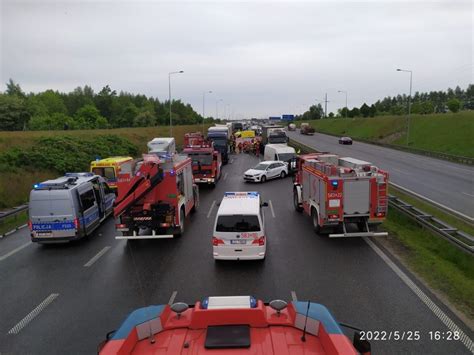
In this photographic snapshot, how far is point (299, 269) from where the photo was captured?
39.1 feet

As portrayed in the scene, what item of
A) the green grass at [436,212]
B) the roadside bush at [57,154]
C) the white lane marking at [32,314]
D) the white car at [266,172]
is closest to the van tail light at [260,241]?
the white lane marking at [32,314]

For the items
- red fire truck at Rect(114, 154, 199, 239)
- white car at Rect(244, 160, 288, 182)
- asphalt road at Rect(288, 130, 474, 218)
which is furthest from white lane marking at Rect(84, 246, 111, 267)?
white car at Rect(244, 160, 288, 182)

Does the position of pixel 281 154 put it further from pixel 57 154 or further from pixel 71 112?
pixel 71 112

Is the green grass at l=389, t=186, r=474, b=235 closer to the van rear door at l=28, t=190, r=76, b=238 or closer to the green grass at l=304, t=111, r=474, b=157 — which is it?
the van rear door at l=28, t=190, r=76, b=238

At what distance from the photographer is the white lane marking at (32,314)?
8845 millimetres

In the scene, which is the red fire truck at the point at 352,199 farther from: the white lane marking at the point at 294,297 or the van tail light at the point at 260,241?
the white lane marking at the point at 294,297

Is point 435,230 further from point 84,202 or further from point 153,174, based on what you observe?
point 84,202

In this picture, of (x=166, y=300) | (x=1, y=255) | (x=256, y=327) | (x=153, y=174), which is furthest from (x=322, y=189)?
(x=1, y=255)

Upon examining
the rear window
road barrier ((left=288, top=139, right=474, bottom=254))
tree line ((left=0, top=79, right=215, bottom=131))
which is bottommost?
road barrier ((left=288, top=139, right=474, bottom=254))

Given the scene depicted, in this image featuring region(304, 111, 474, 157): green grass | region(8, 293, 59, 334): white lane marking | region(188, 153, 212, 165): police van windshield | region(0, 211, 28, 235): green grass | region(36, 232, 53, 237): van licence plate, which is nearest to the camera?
region(8, 293, 59, 334): white lane marking

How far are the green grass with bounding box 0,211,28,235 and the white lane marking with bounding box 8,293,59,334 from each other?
841cm

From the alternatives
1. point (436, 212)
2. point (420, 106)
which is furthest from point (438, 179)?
point (420, 106)

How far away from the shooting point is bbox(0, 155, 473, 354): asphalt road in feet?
27.8

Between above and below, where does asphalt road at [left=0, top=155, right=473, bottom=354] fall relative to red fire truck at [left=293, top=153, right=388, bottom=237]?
below
